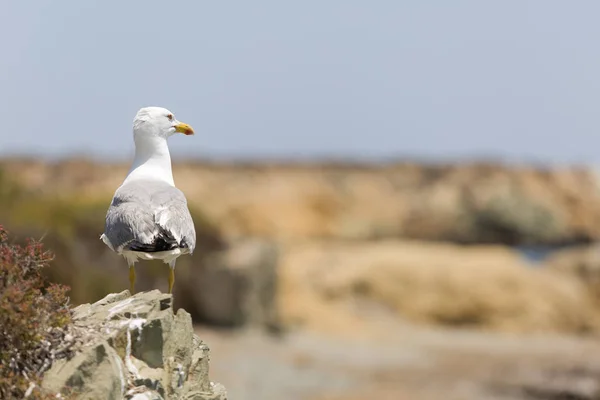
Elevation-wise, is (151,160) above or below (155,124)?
below

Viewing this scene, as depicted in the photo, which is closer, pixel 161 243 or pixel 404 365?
pixel 161 243

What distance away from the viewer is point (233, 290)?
2545 centimetres

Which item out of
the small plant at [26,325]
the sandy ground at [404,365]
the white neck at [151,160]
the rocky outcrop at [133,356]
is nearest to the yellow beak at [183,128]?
the white neck at [151,160]

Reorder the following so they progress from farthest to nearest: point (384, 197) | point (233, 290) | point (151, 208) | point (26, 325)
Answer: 1. point (384, 197)
2. point (233, 290)
3. point (151, 208)
4. point (26, 325)

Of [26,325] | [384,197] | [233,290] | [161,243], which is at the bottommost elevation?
[384,197]

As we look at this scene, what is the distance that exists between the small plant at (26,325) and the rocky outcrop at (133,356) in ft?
0.30

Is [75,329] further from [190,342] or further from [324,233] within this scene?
[324,233]

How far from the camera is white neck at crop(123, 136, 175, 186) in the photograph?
592 centimetres

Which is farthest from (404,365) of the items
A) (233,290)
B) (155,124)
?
(155,124)

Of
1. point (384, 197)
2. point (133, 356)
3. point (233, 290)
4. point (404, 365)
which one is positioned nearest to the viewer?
point (133, 356)

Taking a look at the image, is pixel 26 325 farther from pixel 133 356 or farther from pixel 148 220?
pixel 148 220

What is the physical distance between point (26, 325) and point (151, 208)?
1.14 metres

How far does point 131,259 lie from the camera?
5.58 m

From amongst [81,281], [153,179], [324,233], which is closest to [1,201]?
[81,281]
